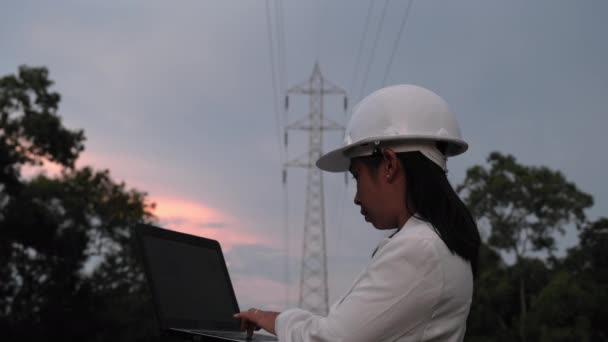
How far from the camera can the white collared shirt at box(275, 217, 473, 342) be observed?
2621 millimetres

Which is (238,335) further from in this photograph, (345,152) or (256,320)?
(345,152)

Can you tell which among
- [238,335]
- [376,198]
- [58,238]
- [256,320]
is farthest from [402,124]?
[58,238]

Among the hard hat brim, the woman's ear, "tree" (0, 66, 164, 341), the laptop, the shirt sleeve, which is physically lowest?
the shirt sleeve

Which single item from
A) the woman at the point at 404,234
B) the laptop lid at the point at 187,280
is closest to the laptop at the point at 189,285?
the laptop lid at the point at 187,280

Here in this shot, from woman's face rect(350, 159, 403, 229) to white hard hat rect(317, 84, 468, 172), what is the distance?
101 mm

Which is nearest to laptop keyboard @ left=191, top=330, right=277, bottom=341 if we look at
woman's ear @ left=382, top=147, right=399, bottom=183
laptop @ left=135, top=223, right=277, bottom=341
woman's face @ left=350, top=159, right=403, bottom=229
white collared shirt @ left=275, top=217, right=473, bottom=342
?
laptop @ left=135, top=223, right=277, bottom=341

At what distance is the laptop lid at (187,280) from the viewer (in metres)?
3.14

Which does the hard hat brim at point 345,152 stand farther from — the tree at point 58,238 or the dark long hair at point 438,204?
the tree at point 58,238

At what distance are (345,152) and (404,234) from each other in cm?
59

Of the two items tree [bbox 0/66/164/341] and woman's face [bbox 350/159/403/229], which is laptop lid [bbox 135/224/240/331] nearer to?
woman's face [bbox 350/159/403/229]

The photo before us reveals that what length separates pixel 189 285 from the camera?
3350 mm

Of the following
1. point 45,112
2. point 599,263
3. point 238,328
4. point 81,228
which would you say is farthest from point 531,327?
point 238,328

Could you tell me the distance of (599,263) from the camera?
55844 millimetres

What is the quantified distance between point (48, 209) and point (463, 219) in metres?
44.3
